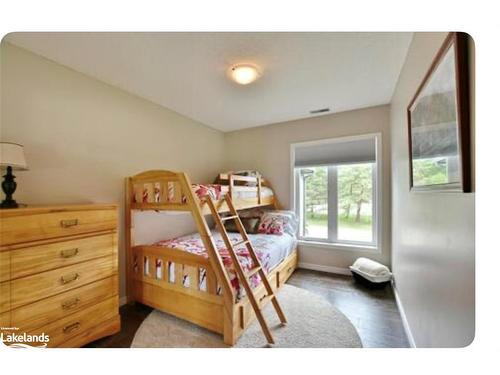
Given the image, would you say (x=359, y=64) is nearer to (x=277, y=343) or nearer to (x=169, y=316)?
(x=277, y=343)

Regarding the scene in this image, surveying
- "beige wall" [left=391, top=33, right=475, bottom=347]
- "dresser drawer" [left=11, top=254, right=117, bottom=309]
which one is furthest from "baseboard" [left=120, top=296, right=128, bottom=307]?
"beige wall" [left=391, top=33, right=475, bottom=347]

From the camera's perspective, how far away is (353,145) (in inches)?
113

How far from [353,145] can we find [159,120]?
A: 2.70 metres

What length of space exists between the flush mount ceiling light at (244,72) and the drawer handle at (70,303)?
218 cm

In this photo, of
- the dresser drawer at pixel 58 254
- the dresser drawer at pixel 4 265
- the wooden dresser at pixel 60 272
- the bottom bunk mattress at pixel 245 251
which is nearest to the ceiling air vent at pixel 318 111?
the bottom bunk mattress at pixel 245 251

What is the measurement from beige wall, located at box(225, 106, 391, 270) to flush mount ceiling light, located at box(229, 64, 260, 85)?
1.52m

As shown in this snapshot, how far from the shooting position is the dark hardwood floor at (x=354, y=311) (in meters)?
1.58

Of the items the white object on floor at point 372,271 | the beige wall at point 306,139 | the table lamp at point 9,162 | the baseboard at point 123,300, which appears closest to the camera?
the table lamp at point 9,162

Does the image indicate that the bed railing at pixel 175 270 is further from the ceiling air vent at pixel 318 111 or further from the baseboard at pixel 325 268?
the ceiling air vent at pixel 318 111

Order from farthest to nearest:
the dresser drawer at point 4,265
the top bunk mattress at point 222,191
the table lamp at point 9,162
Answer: the top bunk mattress at point 222,191 < the table lamp at point 9,162 < the dresser drawer at point 4,265

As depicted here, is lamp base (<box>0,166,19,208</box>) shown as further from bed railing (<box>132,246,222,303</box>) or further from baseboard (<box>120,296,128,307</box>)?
baseboard (<box>120,296,128,307</box>)

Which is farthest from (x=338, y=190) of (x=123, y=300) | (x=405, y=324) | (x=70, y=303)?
(x=70, y=303)

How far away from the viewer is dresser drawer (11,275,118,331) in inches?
47.6
